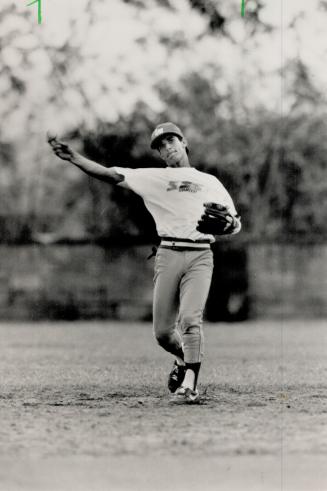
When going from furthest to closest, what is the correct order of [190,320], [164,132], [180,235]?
[164,132] < [180,235] < [190,320]

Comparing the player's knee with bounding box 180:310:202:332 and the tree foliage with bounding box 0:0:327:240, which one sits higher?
the tree foliage with bounding box 0:0:327:240

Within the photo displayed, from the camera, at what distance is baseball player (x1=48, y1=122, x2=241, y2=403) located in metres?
8.23

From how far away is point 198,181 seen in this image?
8.46 metres

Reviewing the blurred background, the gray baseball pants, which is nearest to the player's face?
the gray baseball pants

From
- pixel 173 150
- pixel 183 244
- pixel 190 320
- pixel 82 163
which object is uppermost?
pixel 173 150

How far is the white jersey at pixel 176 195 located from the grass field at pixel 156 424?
4.53 ft

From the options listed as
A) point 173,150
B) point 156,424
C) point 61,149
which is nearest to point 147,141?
point 173,150

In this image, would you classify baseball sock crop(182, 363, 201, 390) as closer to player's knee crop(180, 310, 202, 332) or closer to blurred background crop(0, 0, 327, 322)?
player's knee crop(180, 310, 202, 332)

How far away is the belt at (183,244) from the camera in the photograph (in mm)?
8359

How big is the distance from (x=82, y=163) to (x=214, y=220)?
1115 mm

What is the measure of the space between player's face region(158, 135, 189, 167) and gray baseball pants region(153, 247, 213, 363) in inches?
28.7

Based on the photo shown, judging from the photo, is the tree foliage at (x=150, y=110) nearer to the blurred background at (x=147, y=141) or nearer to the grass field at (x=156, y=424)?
the blurred background at (x=147, y=141)

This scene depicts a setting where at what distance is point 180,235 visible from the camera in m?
8.36

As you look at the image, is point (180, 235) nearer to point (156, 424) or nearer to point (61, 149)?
point (61, 149)
